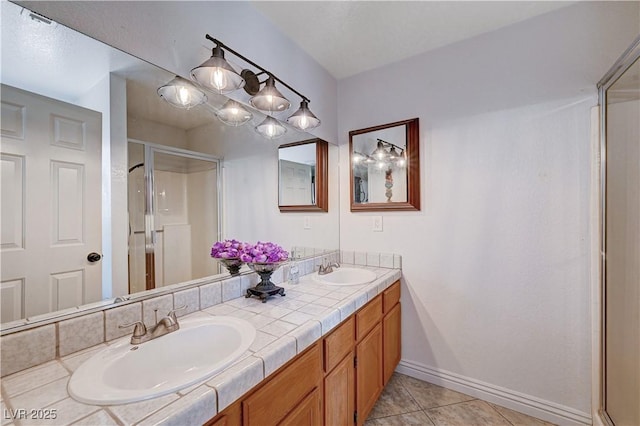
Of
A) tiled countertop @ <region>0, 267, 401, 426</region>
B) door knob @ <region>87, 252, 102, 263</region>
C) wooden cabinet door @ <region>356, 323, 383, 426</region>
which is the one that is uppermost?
door knob @ <region>87, 252, 102, 263</region>

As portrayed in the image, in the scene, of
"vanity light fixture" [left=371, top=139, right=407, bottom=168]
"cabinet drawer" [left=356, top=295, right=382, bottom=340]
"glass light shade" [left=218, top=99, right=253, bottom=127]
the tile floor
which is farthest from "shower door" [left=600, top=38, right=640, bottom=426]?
"glass light shade" [left=218, top=99, right=253, bottom=127]

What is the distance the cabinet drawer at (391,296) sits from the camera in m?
1.70

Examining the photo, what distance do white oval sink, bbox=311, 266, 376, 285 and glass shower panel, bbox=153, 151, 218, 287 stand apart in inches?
30.5

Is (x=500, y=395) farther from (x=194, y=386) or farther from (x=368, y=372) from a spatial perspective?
(x=194, y=386)

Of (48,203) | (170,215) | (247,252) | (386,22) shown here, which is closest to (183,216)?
(170,215)

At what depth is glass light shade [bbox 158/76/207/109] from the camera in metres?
1.12

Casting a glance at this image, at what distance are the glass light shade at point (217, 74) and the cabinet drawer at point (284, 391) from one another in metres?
1.23

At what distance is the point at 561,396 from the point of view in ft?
4.84

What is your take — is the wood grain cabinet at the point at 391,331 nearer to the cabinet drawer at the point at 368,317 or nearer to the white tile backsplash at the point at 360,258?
the cabinet drawer at the point at 368,317

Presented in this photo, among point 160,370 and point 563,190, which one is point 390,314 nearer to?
point 563,190

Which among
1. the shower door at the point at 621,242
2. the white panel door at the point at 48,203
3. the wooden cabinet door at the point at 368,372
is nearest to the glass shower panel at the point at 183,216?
the white panel door at the point at 48,203

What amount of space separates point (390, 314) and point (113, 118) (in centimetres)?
185

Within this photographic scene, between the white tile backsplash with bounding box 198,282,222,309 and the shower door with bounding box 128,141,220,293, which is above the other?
the shower door with bounding box 128,141,220,293

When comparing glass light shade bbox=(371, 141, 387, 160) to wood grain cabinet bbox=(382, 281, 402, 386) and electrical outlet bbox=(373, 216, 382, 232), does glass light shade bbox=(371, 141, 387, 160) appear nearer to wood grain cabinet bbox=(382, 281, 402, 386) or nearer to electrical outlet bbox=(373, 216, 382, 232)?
electrical outlet bbox=(373, 216, 382, 232)
